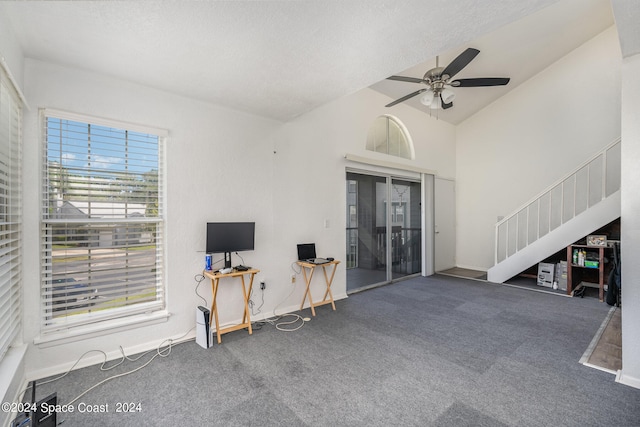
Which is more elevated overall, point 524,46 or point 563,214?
point 524,46

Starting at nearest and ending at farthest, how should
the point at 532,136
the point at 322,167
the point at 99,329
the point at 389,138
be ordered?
the point at 99,329, the point at 322,167, the point at 389,138, the point at 532,136

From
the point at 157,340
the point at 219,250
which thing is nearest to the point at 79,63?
the point at 219,250

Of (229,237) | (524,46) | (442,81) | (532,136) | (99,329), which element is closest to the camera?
(99,329)

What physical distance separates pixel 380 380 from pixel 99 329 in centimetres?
257

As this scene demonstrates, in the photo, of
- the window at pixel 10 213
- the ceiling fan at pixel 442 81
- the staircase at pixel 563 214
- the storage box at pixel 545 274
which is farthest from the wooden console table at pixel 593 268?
the window at pixel 10 213

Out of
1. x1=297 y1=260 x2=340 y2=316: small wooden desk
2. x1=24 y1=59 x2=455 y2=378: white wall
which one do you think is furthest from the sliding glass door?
x1=297 y1=260 x2=340 y2=316: small wooden desk

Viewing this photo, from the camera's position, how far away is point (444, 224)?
653 cm

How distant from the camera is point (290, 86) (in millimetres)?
2734

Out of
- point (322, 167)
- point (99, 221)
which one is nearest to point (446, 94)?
point (322, 167)

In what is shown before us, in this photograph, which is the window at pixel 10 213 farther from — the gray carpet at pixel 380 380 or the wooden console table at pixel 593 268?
the wooden console table at pixel 593 268

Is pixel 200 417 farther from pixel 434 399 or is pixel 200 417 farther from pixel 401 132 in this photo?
pixel 401 132

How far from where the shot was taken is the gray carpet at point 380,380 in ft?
6.28

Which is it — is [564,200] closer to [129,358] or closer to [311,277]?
[311,277]

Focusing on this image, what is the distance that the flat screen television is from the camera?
3.07 metres
